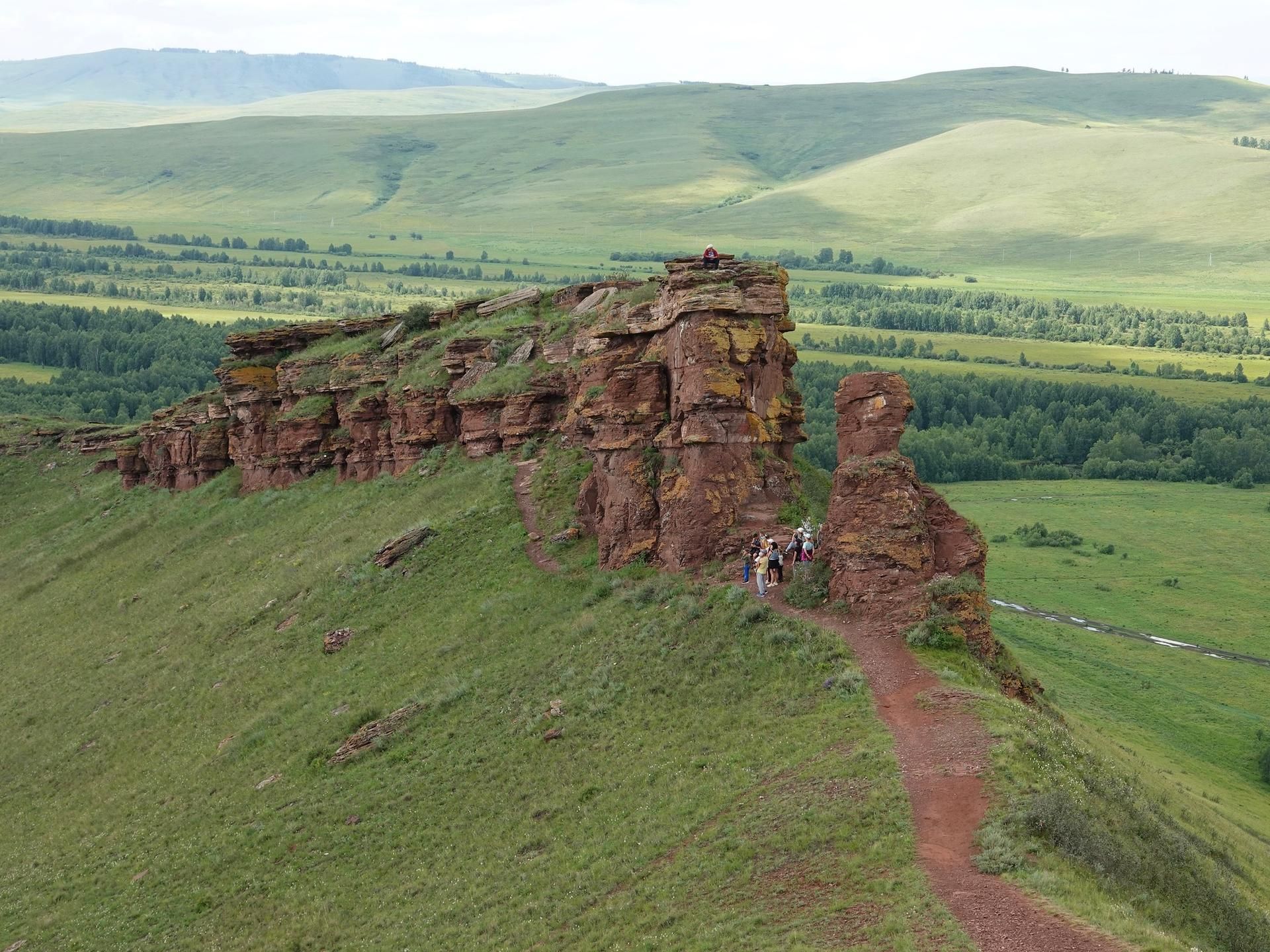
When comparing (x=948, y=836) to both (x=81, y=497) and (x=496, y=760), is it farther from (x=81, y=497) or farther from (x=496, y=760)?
(x=81, y=497)

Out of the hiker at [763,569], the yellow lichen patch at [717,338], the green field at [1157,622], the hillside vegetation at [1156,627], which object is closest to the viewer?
the hiker at [763,569]

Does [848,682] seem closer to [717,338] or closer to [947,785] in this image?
[947,785]

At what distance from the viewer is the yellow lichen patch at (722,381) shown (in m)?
52.3

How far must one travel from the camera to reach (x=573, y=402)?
67.4 meters

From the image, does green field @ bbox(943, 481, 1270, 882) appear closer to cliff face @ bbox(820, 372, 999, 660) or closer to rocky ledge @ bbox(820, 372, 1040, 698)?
rocky ledge @ bbox(820, 372, 1040, 698)

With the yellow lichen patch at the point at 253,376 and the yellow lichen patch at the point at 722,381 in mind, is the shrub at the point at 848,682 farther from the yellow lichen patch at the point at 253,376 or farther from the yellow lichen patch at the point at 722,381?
the yellow lichen patch at the point at 253,376

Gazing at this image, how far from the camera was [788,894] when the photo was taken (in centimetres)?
3288

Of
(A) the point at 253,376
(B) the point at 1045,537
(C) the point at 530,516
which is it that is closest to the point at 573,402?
(C) the point at 530,516

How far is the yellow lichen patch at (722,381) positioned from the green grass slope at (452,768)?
25.0 ft

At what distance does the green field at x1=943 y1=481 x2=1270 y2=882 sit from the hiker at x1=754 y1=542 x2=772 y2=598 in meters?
18.5

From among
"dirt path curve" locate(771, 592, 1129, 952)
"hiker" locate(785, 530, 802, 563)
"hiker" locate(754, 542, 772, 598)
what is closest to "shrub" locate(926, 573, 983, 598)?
"dirt path curve" locate(771, 592, 1129, 952)

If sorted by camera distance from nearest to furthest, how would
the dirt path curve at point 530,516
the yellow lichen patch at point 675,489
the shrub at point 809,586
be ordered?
the shrub at point 809,586
the yellow lichen patch at point 675,489
the dirt path curve at point 530,516

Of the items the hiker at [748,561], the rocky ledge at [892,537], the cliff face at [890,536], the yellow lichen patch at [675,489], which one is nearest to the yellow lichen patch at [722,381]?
the yellow lichen patch at [675,489]

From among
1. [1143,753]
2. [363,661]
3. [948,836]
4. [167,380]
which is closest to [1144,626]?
[1143,753]
